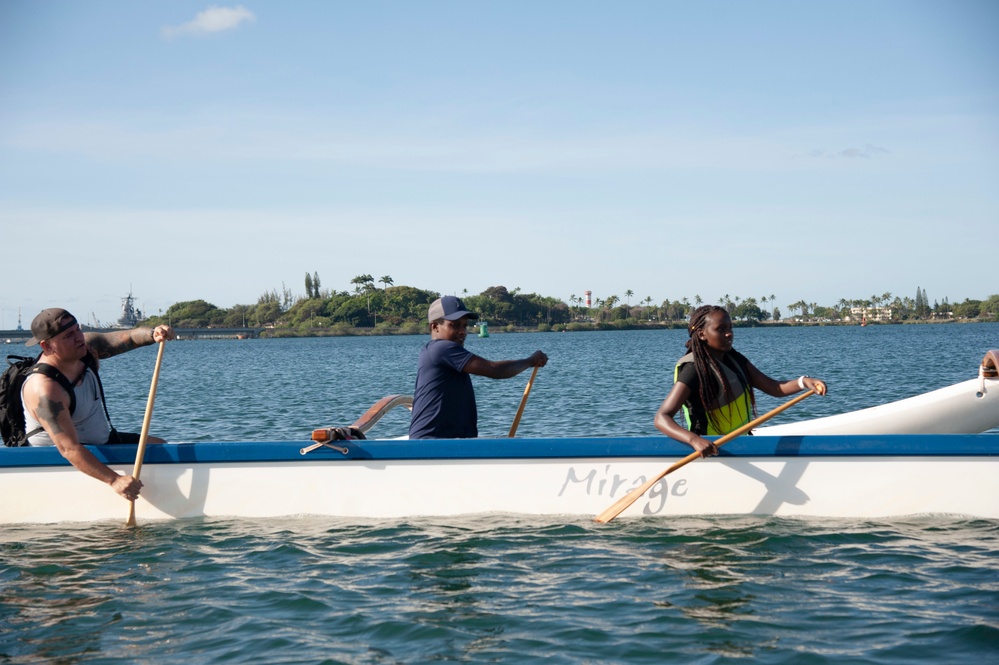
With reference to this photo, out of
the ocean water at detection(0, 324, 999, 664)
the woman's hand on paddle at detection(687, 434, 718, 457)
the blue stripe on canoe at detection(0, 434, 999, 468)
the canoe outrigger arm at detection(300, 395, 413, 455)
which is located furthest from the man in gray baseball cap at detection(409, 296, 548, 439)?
the woman's hand on paddle at detection(687, 434, 718, 457)

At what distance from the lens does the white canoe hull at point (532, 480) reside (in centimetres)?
629

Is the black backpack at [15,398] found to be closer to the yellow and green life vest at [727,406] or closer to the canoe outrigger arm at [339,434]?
the canoe outrigger arm at [339,434]

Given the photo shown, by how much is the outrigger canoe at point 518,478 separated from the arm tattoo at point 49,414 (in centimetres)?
31

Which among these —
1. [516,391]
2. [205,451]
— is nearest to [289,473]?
[205,451]

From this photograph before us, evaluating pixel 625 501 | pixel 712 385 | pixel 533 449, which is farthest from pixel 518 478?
pixel 712 385

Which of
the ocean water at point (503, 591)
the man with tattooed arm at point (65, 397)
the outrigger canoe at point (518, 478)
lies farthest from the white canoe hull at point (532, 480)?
the man with tattooed arm at point (65, 397)

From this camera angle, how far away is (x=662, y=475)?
6332mm

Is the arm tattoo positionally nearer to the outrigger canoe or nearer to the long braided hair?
the outrigger canoe

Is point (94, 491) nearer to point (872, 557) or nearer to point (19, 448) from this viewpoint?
point (19, 448)

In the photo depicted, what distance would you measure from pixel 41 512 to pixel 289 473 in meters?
1.91

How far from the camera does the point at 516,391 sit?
93.5ft

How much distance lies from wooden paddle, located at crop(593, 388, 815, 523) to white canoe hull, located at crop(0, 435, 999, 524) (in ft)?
0.23

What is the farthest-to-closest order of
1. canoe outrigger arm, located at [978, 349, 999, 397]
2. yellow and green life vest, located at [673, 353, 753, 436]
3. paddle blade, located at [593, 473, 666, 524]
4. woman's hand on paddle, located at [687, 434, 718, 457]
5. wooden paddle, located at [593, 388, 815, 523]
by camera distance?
canoe outrigger arm, located at [978, 349, 999, 397], yellow and green life vest, located at [673, 353, 753, 436], paddle blade, located at [593, 473, 666, 524], wooden paddle, located at [593, 388, 815, 523], woman's hand on paddle, located at [687, 434, 718, 457]

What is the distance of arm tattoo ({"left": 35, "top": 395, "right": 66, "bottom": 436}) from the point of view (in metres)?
6.41
